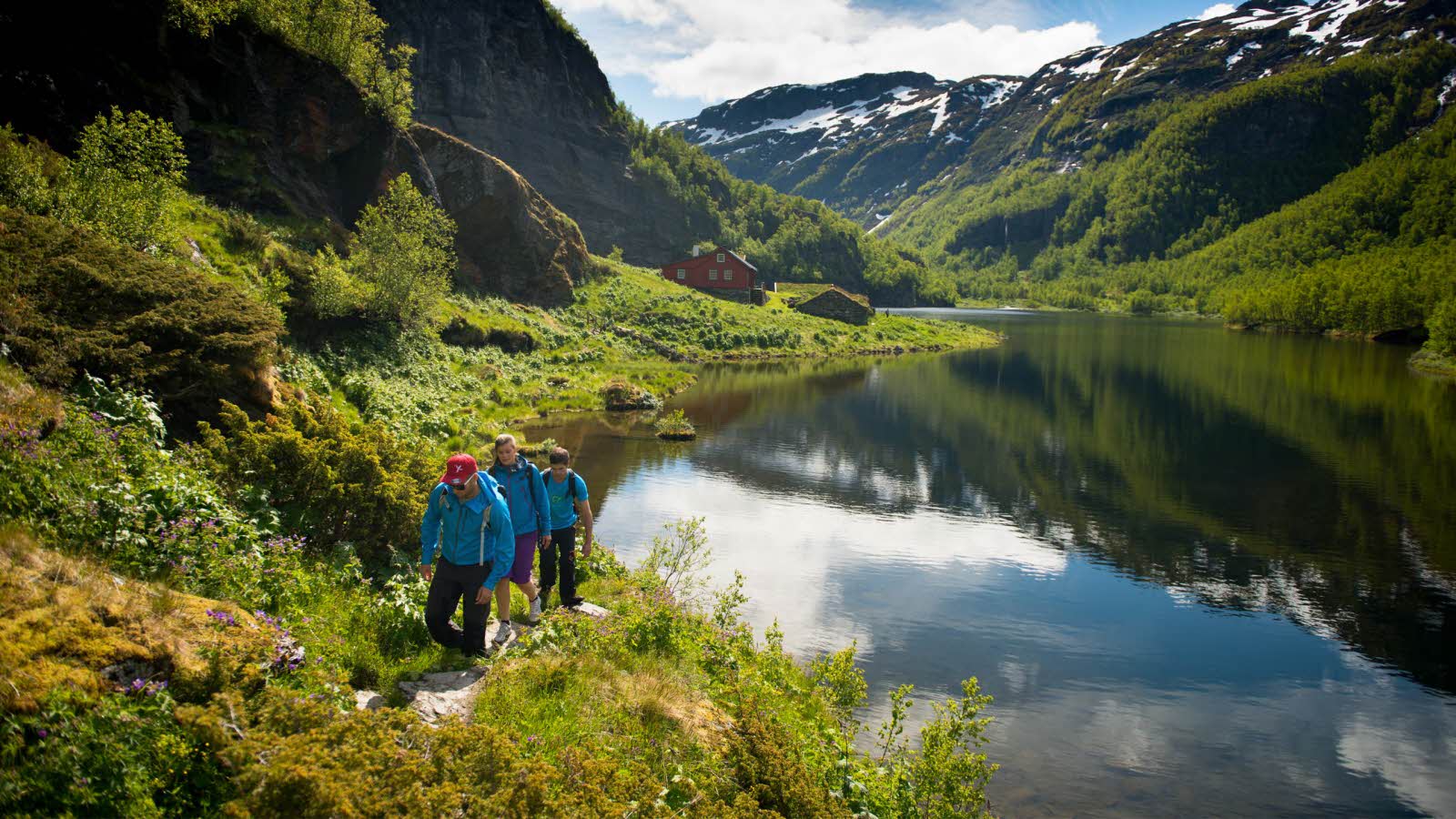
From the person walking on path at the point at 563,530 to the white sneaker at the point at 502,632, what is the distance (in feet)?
4.66

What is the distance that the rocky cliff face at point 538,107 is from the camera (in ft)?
347

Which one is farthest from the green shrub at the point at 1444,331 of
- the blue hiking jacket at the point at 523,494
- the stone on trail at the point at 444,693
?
the stone on trail at the point at 444,693

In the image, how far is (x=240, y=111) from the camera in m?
34.6

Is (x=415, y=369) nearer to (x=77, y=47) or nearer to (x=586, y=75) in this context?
(x=77, y=47)

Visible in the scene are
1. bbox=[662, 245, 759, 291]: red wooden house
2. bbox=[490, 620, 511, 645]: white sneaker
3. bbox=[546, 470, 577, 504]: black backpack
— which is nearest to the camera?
bbox=[490, 620, 511, 645]: white sneaker

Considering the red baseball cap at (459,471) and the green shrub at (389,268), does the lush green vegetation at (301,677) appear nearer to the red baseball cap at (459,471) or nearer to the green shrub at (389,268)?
the red baseball cap at (459,471)

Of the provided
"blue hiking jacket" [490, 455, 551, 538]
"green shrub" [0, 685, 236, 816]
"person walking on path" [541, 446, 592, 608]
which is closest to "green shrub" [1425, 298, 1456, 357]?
"person walking on path" [541, 446, 592, 608]

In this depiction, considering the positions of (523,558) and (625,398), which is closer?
(523,558)

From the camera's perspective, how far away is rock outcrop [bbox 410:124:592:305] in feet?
170

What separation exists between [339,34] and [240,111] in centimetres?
990

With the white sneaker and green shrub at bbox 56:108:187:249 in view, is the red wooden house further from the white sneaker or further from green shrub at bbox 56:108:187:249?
the white sneaker

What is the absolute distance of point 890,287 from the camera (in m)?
182

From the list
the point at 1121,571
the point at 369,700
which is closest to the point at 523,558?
the point at 369,700

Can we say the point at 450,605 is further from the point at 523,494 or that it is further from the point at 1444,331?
the point at 1444,331
